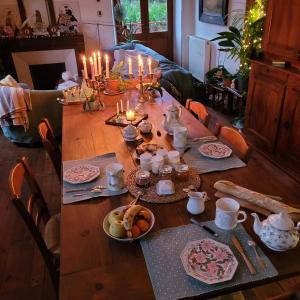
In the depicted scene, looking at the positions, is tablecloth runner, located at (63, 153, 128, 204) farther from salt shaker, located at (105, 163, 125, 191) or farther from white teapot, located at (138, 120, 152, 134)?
white teapot, located at (138, 120, 152, 134)

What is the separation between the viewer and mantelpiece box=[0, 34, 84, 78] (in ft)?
17.1

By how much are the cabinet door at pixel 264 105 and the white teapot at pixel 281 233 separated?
1.97 m

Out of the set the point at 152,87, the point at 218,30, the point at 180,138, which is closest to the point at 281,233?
the point at 180,138

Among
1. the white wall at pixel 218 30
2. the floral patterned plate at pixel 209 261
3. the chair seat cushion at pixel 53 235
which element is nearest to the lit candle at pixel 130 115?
the chair seat cushion at pixel 53 235

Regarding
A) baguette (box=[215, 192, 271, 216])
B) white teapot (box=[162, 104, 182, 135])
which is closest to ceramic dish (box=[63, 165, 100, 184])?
white teapot (box=[162, 104, 182, 135])

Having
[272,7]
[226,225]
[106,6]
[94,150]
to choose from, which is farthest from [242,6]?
[226,225]

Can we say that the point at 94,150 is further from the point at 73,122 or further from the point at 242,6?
the point at 242,6

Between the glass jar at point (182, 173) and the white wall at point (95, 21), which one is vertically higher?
the white wall at point (95, 21)

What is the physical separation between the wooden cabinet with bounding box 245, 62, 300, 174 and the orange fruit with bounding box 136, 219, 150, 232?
1998mm

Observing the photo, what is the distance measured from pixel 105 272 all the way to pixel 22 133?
2.95 metres

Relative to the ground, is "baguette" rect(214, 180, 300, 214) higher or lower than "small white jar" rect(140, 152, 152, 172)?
lower

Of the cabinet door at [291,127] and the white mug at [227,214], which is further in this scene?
the cabinet door at [291,127]

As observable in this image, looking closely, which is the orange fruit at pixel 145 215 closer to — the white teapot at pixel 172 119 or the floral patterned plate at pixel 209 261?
the floral patterned plate at pixel 209 261

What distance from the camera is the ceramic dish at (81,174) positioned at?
1.45 m
